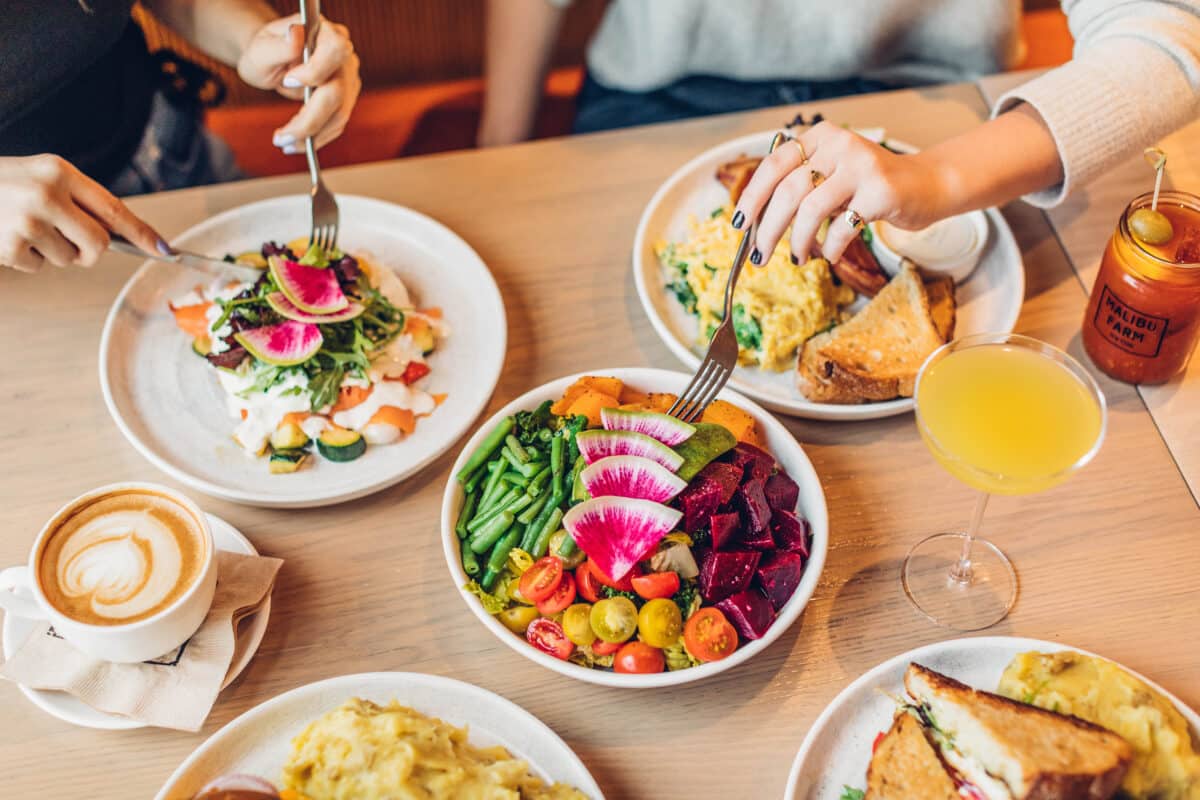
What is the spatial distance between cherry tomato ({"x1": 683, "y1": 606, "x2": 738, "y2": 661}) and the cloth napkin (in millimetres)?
715

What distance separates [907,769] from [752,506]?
44 centimetres

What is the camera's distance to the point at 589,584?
1549mm

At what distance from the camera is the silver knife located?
1.88m

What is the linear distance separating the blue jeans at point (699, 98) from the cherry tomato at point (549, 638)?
5.55ft

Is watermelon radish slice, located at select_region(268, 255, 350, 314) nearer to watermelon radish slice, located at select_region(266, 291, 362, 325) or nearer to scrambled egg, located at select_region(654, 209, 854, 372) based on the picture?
watermelon radish slice, located at select_region(266, 291, 362, 325)

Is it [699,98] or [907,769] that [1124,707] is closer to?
[907,769]

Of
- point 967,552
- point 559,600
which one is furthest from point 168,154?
point 967,552

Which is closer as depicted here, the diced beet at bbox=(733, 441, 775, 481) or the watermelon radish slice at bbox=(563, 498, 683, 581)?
the watermelon radish slice at bbox=(563, 498, 683, 581)

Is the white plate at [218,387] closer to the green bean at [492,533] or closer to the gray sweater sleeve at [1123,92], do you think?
the green bean at [492,533]

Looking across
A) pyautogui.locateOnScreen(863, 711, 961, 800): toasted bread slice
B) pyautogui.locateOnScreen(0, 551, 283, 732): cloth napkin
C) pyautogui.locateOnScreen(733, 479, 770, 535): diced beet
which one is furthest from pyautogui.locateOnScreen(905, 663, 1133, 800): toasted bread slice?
pyautogui.locateOnScreen(0, 551, 283, 732): cloth napkin

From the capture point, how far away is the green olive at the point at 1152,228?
168 cm

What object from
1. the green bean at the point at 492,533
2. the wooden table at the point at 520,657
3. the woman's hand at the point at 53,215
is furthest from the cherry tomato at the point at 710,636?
the woman's hand at the point at 53,215

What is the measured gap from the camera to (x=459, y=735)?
1.38 m

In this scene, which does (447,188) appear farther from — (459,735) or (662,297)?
(459,735)
